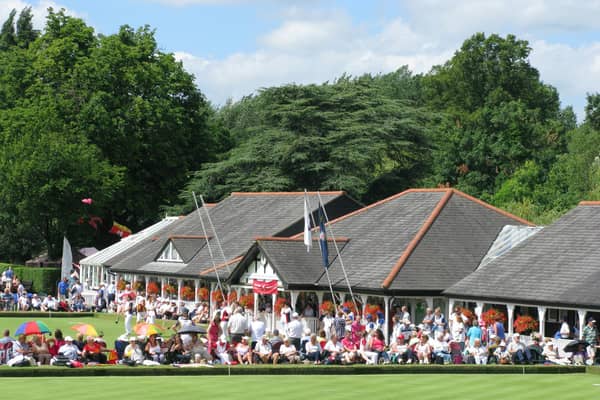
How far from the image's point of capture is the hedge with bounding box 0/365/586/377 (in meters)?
31.0

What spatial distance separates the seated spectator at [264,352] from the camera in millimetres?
34844

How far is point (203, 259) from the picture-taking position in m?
60.5

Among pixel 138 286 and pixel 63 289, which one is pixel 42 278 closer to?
pixel 63 289

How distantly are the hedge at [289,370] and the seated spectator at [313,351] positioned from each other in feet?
5.61

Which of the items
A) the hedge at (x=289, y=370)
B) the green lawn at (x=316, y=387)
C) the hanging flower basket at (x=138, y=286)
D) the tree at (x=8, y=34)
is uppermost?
the tree at (x=8, y=34)

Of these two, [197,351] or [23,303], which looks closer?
[197,351]

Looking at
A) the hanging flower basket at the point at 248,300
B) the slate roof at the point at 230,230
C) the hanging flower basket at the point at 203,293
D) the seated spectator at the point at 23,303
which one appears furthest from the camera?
the seated spectator at the point at 23,303

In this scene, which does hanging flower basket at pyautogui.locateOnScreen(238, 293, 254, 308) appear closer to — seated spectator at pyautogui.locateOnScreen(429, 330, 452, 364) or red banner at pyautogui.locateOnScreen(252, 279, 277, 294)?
red banner at pyautogui.locateOnScreen(252, 279, 277, 294)

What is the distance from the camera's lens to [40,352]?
3256cm

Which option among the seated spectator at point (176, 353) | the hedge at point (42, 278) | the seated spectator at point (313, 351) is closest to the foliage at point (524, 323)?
the seated spectator at point (313, 351)

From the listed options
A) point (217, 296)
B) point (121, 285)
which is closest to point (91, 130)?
point (121, 285)

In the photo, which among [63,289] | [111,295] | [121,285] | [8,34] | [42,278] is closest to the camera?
[111,295]

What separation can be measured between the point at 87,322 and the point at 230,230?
30.0ft

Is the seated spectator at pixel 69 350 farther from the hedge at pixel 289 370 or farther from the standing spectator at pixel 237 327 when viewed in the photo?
the standing spectator at pixel 237 327
